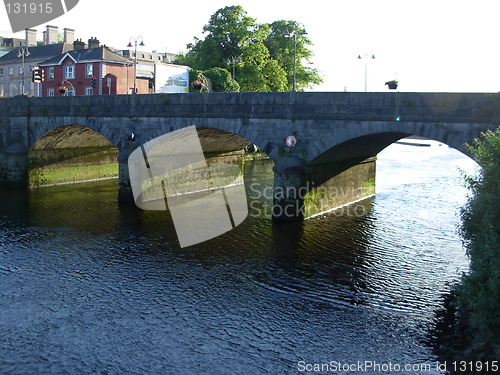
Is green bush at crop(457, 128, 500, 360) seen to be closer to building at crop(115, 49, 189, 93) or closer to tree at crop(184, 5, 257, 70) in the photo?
building at crop(115, 49, 189, 93)

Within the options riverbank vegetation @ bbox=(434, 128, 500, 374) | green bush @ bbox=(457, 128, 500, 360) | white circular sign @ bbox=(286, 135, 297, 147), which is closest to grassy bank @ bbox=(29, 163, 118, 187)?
white circular sign @ bbox=(286, 135, 297, 147)

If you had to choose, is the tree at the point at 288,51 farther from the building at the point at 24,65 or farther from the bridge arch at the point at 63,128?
the bridge arch at the point at 63,128

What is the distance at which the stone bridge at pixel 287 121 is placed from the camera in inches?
961

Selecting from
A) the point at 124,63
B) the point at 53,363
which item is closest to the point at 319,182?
the point at 53,363

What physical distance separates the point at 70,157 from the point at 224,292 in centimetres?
3044

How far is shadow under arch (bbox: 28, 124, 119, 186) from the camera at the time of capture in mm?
43438

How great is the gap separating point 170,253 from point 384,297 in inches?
409

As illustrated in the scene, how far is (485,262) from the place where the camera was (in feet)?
45.5

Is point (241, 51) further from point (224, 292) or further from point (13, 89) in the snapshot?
point (224, 292)

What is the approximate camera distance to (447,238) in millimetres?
27734

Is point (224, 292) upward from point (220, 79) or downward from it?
downward

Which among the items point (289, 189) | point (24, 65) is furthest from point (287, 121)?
point (24, 65)

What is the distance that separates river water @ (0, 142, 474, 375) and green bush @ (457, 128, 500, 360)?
1875mm

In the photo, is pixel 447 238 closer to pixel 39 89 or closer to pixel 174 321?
pixel 174 321
